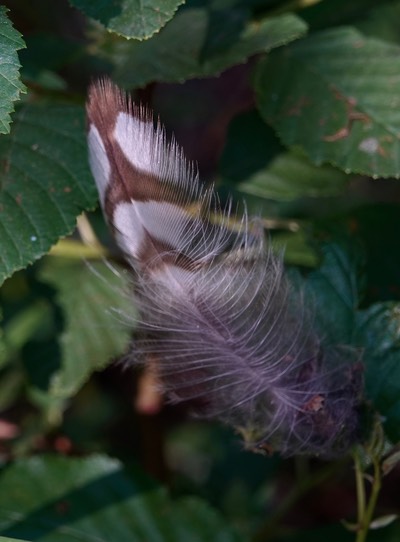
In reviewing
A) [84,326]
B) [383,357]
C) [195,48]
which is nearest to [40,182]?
[195,48]

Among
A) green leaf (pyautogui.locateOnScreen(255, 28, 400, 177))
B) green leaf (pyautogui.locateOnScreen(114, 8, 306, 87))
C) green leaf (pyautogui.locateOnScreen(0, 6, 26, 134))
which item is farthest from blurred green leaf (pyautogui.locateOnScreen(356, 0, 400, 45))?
green leaf (pyautogui.locateOnScreen(0, 6, 26, 134))

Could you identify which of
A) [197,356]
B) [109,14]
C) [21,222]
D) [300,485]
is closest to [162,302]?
[197,356]

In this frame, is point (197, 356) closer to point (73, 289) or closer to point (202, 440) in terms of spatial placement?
point (73, 289)

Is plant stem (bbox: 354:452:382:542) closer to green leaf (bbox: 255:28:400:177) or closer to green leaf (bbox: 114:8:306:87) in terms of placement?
green leaf (bbox: 255:28:400:177)

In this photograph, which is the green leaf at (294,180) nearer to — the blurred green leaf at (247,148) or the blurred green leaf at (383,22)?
the blurred green leaf at (247,148)

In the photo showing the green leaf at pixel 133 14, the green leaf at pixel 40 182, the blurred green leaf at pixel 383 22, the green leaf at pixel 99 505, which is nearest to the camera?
the green leaf at pixel 133 14

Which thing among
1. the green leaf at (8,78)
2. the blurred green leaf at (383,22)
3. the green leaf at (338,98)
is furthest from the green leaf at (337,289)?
the blurred green leaf at (383,22)

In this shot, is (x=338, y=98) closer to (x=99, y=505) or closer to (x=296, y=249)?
(x=296, y=249)
